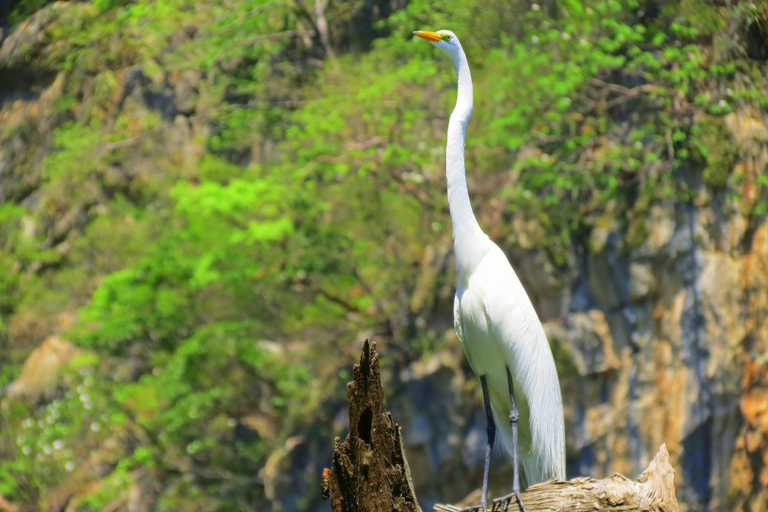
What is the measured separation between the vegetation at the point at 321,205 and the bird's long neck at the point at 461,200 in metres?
3.03

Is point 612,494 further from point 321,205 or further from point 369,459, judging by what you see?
point 321,205

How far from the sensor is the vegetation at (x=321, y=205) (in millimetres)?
6156

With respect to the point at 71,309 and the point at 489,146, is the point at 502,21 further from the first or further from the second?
the point at 71,309

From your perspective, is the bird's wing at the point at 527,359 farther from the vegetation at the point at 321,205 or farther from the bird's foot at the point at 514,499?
the vegetation at the point at 321,205

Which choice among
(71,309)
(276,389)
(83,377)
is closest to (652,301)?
(276,389)

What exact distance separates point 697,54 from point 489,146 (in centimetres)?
203

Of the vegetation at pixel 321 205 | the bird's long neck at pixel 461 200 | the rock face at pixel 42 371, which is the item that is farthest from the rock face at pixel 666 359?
the rock face at pixel 42 371

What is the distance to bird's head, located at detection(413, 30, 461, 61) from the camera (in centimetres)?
326

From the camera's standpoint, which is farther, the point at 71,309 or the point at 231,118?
the point at 71,309

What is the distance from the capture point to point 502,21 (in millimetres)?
6863

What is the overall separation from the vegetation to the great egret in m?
3.10

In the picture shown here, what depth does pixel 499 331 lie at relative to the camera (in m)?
3.02

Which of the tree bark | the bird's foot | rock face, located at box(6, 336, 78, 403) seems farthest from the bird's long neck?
rock face, located at box(6, 336, 78, 403)

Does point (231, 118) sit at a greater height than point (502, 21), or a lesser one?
lesser
